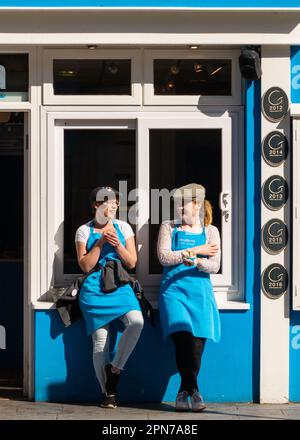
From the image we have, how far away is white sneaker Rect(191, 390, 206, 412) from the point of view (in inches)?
325

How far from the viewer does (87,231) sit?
8.50 m

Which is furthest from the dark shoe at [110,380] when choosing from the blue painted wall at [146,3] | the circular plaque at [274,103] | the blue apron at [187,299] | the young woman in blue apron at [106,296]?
the blue painted wall at [146,3]

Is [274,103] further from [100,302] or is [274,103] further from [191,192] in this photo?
[100,302]

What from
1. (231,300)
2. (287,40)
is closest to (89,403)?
(231,300)

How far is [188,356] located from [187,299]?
452mm

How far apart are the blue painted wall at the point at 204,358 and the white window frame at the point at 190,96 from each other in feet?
0.50

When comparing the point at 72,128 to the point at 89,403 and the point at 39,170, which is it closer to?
the point at 39,170

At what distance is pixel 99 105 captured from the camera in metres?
8.66

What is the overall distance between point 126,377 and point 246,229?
1.57m

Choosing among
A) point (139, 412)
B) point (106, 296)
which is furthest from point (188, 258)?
point (139, 412)

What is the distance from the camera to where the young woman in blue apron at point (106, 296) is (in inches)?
327

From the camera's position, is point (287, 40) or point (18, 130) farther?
point (18, 130)

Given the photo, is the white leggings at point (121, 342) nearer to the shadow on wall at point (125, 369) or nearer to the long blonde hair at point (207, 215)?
the shadow on wall at point (125, 369)

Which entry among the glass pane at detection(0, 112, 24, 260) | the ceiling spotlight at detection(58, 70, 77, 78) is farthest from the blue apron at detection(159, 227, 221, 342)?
the glass pane at detection(0, 112, 24, 260)
